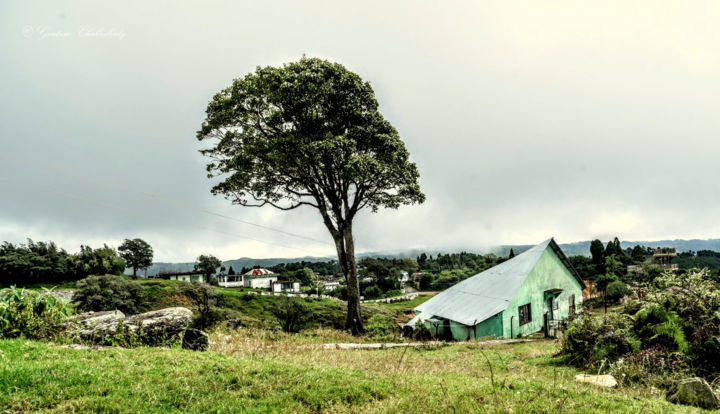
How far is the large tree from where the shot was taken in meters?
18.9

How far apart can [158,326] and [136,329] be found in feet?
1.80

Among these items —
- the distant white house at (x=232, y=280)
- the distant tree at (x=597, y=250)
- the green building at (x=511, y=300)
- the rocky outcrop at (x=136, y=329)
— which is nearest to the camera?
the rocky outcrop at (x=136, y=329)

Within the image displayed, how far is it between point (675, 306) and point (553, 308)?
2118 centimetres

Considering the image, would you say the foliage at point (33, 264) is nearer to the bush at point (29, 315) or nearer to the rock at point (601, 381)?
the bush at point (29, 315)

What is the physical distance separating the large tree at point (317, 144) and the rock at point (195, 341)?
10435 millimetres

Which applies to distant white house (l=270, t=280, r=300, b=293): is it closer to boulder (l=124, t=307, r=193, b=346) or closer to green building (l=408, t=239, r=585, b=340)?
green building (l=408, t=239, r=585, b=340)

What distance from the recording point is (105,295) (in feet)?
106

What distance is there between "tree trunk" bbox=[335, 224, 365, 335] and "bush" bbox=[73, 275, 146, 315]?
23.8 metres

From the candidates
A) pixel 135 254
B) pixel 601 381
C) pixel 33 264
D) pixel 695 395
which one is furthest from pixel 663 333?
pixel 135 254

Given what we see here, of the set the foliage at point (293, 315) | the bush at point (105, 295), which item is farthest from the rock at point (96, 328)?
the bush at point (105, 295)

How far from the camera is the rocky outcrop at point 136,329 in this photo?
9.77 metres

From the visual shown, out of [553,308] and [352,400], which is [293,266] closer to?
[553,308]

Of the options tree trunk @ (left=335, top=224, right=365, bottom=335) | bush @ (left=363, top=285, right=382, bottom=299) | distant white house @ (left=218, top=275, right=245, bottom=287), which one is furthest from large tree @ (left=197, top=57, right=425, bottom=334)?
distant white house @ (left=218, top=275, right=245, bottom=287)

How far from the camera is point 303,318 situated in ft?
106
